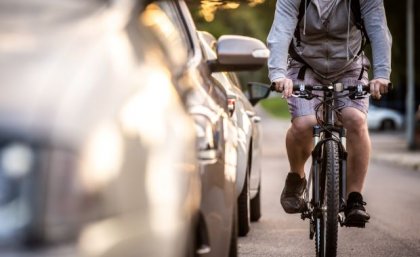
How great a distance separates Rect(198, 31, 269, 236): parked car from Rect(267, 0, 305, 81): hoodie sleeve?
70cm

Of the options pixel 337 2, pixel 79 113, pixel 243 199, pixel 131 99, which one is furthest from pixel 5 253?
pixel 243 199

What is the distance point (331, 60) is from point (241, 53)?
1881 millimetres

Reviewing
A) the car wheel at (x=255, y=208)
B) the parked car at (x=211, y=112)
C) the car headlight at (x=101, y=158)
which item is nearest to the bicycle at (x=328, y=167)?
the parked car at (x=211, y=112)

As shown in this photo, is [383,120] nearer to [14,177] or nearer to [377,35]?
[377,35]

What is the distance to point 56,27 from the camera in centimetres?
296

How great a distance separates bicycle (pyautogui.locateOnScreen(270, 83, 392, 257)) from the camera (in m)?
5.86

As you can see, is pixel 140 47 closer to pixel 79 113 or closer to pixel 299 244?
pixel 79 113

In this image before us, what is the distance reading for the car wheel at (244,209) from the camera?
25.5 ft

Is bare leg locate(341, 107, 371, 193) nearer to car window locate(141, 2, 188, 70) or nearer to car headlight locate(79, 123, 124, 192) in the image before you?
car window locate(141, 2, 188, 70)

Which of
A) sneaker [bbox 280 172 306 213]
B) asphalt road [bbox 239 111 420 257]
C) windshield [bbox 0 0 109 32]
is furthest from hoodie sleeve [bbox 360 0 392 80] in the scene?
windshield [bbox 0 0 109 32]

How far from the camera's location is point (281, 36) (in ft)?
19.9

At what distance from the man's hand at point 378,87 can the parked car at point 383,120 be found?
41.2 meters

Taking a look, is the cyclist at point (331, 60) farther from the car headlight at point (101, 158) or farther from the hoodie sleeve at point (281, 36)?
the car headlight at point (101, 158)

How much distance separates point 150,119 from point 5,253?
24.9 inches
